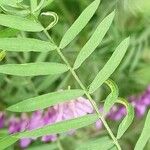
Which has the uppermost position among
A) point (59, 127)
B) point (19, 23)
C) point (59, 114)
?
→ point (59, 114)

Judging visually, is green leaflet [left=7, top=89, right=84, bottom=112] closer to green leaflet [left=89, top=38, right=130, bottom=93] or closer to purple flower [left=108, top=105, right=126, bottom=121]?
green leaflet [left=89, top=38, right=130, bottom=93]

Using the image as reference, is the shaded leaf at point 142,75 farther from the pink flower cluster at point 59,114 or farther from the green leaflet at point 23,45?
the green leaflet at point 23,45

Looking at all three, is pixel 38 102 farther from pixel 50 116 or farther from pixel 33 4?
pixel 50 116

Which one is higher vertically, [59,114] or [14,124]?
[14,124]

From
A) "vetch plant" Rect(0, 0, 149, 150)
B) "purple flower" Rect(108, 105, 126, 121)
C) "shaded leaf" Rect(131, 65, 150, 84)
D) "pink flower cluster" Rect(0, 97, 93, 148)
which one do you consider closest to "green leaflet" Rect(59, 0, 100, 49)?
"vetch plant" Rect(0, 0, 149, 150)

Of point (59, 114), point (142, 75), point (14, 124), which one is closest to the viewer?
point (59, 114)

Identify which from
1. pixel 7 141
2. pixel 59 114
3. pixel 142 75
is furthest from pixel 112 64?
pixel 142 75

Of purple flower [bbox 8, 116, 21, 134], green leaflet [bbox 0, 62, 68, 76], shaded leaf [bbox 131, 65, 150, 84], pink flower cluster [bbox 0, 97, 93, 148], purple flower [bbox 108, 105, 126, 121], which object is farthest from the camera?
shaded leaf [bbox 131, 65, 150, 84]
